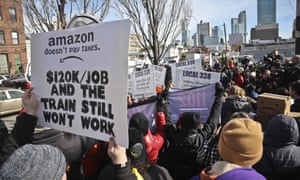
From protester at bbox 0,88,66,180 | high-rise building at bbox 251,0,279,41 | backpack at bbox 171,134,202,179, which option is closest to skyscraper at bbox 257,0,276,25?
high-rise building at bbox 251,0,279,41

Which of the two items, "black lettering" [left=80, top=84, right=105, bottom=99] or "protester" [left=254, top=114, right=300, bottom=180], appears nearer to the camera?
"black lettering" [left=80, top=84, right=105, bottom=99]

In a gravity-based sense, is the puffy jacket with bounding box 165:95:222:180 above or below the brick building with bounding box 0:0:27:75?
below

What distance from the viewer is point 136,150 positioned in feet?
6.19

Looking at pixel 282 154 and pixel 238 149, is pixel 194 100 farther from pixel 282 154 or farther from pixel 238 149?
pixel 238 149

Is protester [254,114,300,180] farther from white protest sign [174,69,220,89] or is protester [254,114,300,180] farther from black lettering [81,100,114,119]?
white protest sign [174,69,220,89]

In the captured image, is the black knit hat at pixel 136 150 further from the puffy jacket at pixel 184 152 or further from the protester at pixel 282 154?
the protester at pixel 282 154

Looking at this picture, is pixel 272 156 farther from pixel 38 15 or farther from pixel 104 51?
pixel 38 15

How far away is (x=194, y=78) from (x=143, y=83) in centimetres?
112

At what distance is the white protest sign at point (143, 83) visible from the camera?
17.4 ft

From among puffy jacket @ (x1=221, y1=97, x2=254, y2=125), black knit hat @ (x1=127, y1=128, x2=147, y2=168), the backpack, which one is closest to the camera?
black knit hat @ (x1=127, y1=128, x2=147, y2=168)

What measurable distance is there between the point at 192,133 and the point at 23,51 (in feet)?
137

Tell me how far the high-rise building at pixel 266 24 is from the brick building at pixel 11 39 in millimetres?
53983

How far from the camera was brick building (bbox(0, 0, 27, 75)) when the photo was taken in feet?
119

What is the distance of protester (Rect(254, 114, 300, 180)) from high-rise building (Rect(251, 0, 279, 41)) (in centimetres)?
6561
